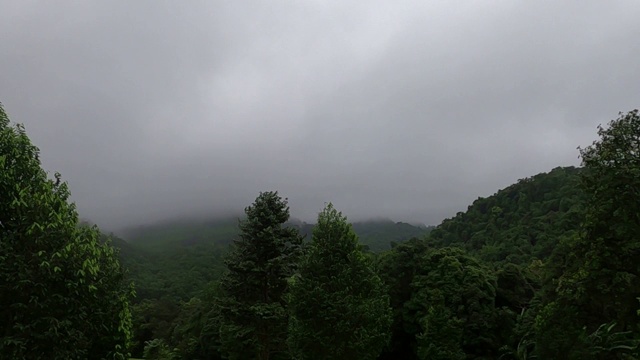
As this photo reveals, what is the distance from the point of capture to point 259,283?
28688mm

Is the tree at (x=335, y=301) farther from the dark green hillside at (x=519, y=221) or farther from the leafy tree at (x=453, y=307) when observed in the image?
the dark green hillside at (x=519, y=221)

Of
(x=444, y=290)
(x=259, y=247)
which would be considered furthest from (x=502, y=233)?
(x=259, y=247)

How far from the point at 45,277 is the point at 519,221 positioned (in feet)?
308

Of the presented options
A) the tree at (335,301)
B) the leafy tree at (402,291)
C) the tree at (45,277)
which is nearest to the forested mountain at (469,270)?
the leafy tree at (402,291)

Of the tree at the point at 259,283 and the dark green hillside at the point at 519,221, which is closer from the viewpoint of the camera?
the tree at the point at 259,283

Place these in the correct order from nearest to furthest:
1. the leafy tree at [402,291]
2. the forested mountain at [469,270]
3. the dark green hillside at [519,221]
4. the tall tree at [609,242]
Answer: the tall tree at [609,242] → the forested mountain at [469,270] → the leafy tree at [402,291] → the dark green hillside at [519,221]

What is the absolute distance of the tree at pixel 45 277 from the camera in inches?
316

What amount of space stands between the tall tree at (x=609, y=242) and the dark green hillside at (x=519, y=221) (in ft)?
170

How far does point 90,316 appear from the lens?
884cm

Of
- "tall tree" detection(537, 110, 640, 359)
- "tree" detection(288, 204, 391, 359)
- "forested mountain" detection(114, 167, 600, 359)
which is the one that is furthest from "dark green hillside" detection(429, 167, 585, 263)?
"tree" detection(288, 204, 391, 359)

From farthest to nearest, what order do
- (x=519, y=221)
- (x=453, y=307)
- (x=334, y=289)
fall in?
(x=519, y=221), (x=453, y=307), (x=334, y=289)

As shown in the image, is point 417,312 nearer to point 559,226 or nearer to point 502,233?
point 559,226

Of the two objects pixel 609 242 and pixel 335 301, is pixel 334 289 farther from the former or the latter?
pixel 609 242

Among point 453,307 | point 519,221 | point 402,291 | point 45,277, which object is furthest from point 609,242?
point 519,221
